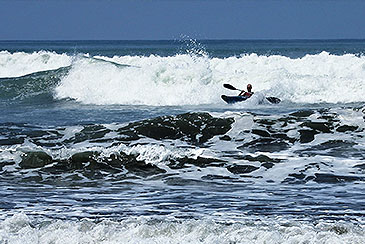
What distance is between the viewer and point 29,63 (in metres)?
41.5

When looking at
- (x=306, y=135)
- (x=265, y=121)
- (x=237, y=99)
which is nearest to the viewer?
(x=306, y=135)

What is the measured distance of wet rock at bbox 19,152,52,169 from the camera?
39.5ft

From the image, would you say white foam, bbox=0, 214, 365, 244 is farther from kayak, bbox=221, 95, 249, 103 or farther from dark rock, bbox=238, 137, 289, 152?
kayak, bbox=221, 95, 249, 103

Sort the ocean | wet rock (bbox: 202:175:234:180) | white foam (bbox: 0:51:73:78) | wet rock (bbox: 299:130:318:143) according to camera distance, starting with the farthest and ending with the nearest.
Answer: white foam (bbox: 0:51:73:78), wet rock (bbox: 299:130:318:143), wet rock (bbox: 202:175:234:180), the ocean

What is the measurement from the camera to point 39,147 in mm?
12938

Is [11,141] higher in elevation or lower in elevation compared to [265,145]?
lower

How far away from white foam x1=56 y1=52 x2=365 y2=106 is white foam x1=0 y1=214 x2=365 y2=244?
16077mm

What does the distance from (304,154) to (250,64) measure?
23204 millimetres

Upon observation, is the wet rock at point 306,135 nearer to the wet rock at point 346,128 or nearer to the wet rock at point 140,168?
the wet rock at point 346,128

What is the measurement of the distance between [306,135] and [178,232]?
23.1 feet

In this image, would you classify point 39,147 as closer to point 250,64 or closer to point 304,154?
point 304,154

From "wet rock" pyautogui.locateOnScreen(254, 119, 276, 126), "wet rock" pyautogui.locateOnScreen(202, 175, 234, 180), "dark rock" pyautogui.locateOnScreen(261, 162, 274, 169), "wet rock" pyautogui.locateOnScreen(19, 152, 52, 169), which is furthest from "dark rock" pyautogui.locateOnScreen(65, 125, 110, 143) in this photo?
"dark rock" pyautogui.locateOnScreen(261, 162, 274, 169)

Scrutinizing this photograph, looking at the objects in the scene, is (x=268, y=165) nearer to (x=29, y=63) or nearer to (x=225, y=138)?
(x=225, y=138)

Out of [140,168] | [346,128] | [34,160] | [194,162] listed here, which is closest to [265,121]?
[346,128]
